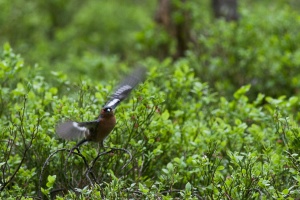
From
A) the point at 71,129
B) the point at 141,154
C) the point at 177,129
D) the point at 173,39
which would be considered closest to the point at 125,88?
the point at 141,154

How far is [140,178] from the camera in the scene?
5.92 meters

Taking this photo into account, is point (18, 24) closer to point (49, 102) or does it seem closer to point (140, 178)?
point (49, 102)

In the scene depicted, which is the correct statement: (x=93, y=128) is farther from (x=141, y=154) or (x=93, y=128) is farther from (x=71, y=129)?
(x=141, y=154)

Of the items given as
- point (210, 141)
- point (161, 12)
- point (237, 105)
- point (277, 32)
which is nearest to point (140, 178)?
point (210, 141)

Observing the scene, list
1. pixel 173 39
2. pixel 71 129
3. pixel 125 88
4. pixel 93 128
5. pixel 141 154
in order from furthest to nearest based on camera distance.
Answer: pixel 173 39 → pixel 125 88 → pixel 141 154 → pixel 93 128 → pixel 71 129

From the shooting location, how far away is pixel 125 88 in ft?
20.2

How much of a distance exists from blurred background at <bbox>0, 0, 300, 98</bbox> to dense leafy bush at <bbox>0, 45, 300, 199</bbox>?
48.8 inches

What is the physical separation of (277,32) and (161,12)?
3.18 metres

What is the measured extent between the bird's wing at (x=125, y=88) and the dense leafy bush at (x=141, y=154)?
0.47 feet

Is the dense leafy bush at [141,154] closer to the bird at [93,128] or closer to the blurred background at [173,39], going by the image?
the bird at [93,128]

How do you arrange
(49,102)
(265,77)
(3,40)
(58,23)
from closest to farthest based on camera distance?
(49,102) → (265,77) → (3,40) → (58,23)

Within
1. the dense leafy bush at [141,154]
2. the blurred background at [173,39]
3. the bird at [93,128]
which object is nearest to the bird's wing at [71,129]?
the bird at [93,128]

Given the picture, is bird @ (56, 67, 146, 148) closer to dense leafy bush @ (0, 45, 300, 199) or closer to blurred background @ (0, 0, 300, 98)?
dense leafy bush @ (0, 45, 300, 199)

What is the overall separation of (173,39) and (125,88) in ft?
24.3
